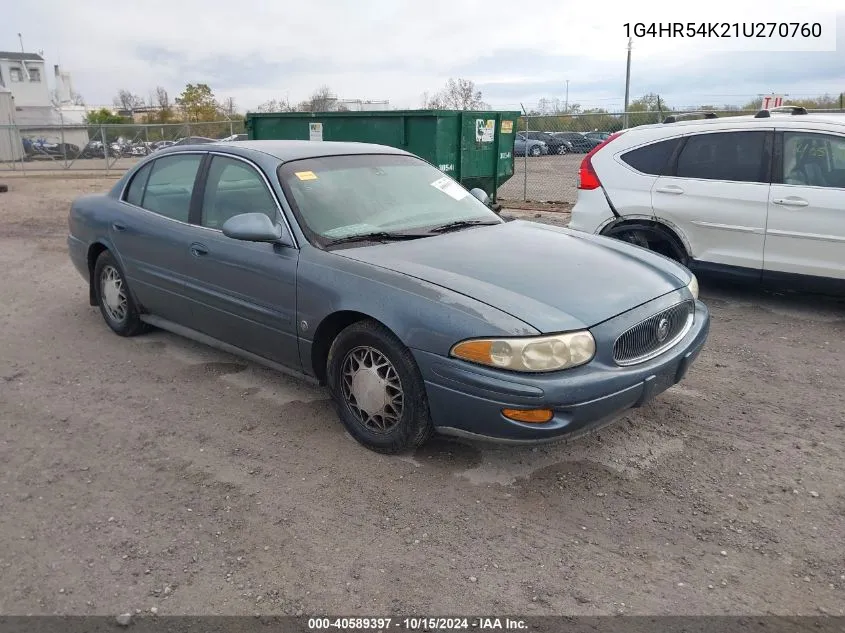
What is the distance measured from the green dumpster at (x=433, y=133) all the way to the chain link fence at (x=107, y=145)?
43.4ft

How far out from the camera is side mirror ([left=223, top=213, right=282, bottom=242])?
3.83m

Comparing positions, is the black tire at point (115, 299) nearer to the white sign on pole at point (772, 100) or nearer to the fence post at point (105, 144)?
the white sign on pole at point (772, 100)

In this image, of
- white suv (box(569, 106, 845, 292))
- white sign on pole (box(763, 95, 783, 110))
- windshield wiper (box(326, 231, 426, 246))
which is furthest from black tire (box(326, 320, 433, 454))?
white sign on pole (box(763, 95, 783, 110))

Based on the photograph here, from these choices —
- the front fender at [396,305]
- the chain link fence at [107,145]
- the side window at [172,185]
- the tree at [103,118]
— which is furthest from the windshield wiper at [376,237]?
the tree at [103,118]

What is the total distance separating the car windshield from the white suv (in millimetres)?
2363

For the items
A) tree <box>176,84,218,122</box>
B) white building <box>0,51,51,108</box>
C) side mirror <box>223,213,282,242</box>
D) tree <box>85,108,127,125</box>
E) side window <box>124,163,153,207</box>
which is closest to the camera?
side mirror <box>223,213,282,242</box>

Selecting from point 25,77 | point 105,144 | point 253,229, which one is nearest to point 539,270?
point 253,229

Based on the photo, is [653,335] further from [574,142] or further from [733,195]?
[574,142]

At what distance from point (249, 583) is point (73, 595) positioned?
654mm

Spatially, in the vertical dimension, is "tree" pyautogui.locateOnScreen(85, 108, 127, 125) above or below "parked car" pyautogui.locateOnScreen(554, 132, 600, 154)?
above

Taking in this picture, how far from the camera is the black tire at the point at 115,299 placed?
5.38 m

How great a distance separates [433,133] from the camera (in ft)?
36.5

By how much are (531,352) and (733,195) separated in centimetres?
387

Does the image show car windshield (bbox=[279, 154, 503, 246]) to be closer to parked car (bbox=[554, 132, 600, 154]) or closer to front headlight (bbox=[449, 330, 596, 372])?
front headlight (bbox=[449, 330, 596, 372])
